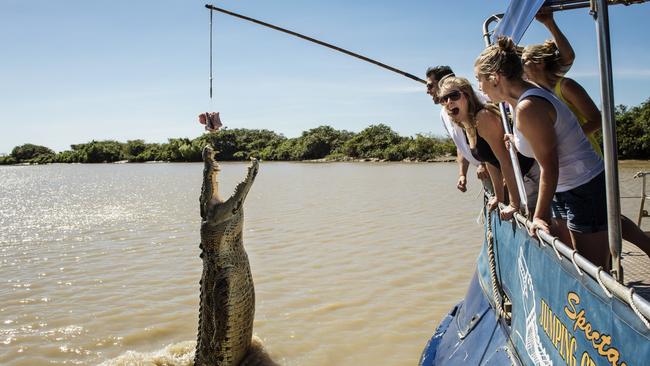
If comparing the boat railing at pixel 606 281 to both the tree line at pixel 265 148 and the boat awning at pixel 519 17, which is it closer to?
the boat awning at pixel 519 17

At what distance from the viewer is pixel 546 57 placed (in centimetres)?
280

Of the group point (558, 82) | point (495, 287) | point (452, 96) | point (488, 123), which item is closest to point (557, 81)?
point (558, 82)

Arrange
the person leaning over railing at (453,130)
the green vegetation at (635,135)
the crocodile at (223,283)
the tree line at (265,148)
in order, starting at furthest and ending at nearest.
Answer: the tree line at (265,148) → the green vegetation at (635,135) → the crocodile at (223,283) → the person leaning over railing at (453,130)

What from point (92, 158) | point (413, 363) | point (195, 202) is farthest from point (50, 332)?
point (92, 158)

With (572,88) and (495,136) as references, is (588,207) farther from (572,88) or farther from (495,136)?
(572,88)

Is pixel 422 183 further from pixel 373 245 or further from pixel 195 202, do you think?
pixel 373 245

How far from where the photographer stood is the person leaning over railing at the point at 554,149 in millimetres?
2090

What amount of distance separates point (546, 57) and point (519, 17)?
57cm

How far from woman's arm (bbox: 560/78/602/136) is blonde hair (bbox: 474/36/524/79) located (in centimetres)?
69

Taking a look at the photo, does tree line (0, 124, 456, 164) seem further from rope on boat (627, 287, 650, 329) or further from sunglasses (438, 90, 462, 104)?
rope on boat (627, 287, 650, 329)

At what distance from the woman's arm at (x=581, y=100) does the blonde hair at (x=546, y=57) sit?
0.27ft

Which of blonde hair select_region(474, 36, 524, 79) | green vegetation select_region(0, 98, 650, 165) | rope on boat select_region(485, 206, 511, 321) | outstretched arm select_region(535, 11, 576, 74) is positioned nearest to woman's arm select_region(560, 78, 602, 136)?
outstretched arm select_region(535, 11, 576, 74)

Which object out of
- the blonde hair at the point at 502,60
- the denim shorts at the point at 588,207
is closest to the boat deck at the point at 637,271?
the denim shorts at the point at 588,207

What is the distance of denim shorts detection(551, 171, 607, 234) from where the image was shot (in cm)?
219
